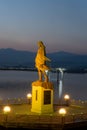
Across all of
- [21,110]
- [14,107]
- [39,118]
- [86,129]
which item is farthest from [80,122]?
[14,107]

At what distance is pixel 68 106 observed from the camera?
31328mm

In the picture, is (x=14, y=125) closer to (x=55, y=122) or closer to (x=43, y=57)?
(x=55, y=122)

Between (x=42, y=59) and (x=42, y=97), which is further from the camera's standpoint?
(x=42, y=59)

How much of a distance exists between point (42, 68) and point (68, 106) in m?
5.91

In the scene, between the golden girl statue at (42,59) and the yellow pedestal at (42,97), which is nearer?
the yellow pedestal at (42,97)

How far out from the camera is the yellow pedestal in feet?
86.6

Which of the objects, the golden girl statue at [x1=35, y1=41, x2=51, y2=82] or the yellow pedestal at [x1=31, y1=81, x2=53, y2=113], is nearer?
the yellow pedestal at [x1=31, y1=81, x2=53, y2=113]

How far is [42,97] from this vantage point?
26.3 m

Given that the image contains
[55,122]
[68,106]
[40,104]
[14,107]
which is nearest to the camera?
[55,122]

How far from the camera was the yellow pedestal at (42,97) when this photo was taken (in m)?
26.4

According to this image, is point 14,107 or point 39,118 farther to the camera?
point 14,107

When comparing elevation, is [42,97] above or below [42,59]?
below

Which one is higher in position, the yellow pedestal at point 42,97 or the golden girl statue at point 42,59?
the golden girl statue at point 42,59

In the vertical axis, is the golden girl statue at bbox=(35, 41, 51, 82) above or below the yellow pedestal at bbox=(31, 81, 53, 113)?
above
